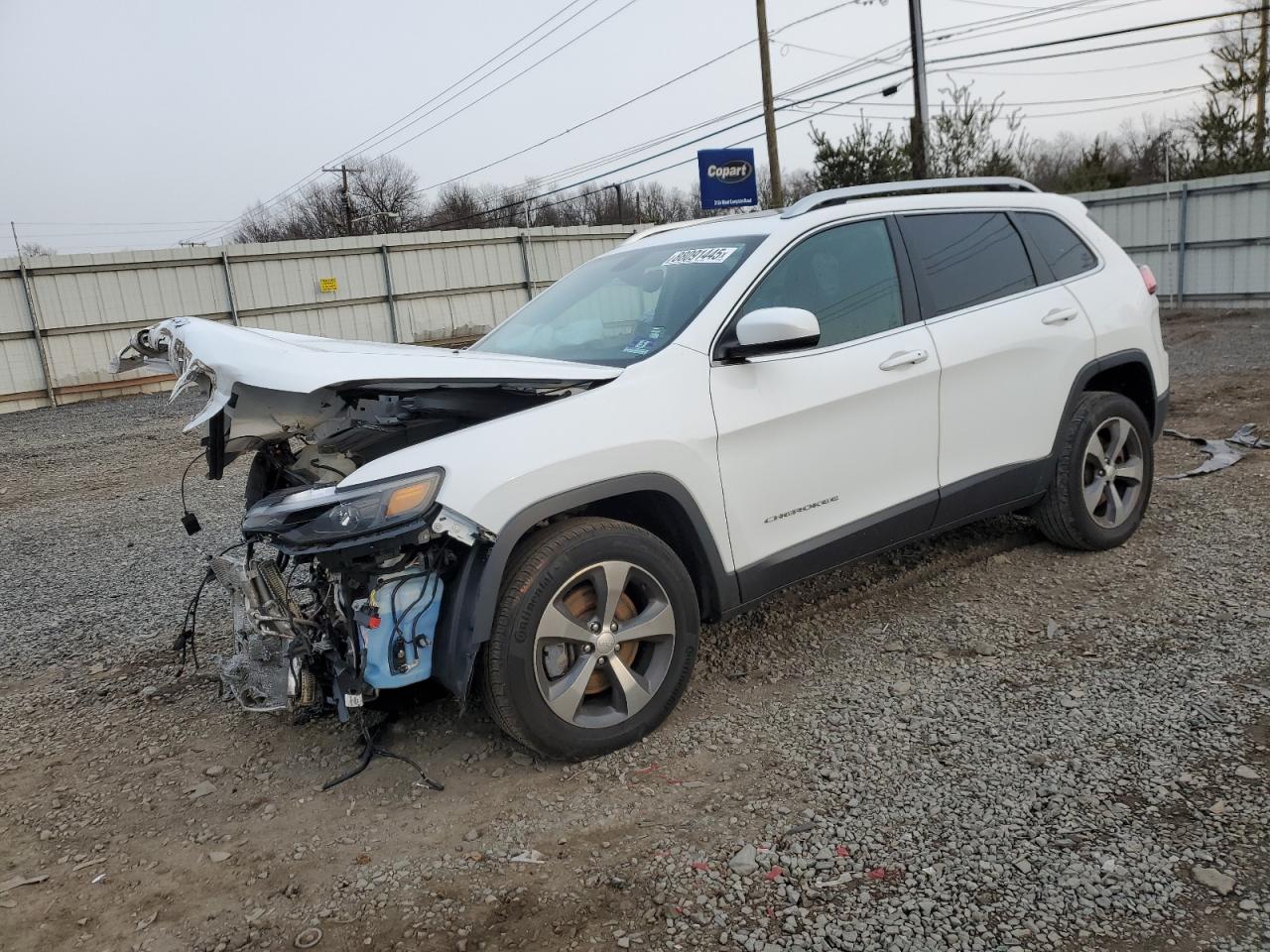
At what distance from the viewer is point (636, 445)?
3217mm

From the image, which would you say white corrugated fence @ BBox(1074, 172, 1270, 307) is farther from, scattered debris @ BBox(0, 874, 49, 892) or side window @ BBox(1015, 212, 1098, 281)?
scattered debris @ BBox(0, 874, 49, 892)

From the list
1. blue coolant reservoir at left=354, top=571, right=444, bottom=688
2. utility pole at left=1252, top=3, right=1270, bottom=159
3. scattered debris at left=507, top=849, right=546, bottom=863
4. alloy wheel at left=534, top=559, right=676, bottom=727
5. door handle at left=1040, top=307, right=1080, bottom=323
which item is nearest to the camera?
scattered debris at left=507, top=849, right=546, bottom=863

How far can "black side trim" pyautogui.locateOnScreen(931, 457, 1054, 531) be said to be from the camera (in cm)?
419

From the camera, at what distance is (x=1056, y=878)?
2488mm

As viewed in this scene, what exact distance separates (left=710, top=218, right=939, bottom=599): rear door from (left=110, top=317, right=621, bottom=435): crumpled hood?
60cm

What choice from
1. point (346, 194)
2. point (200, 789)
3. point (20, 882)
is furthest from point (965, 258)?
point (346, 194)

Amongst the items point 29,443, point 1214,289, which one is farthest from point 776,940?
point 1214,289

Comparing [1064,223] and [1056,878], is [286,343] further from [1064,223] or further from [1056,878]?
[1064,223]

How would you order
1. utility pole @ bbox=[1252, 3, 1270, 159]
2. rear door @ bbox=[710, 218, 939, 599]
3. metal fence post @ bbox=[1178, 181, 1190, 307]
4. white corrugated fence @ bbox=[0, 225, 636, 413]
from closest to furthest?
1. rear door @ bbox=[710, 218, 939, 599]
2. metal fence post @ bbox=[1178, 181, 1190, 307]
3. white corrugated fence @ bbox=[0, 225, 636, 413]
4. utility pole @ bbox=[1252, 3, 1270, 159]

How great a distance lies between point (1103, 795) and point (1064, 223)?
10.4 feet

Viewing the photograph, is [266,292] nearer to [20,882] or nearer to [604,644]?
[20,882]

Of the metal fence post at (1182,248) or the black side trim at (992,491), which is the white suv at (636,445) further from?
the metal fence post at (1182,248)

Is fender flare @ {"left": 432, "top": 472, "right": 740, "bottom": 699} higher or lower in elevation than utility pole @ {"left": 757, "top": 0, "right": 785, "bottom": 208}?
lower

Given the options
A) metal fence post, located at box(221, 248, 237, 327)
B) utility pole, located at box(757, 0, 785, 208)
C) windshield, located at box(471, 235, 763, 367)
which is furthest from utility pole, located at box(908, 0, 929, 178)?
windshield, located at box(471, 235, 763, 367)
